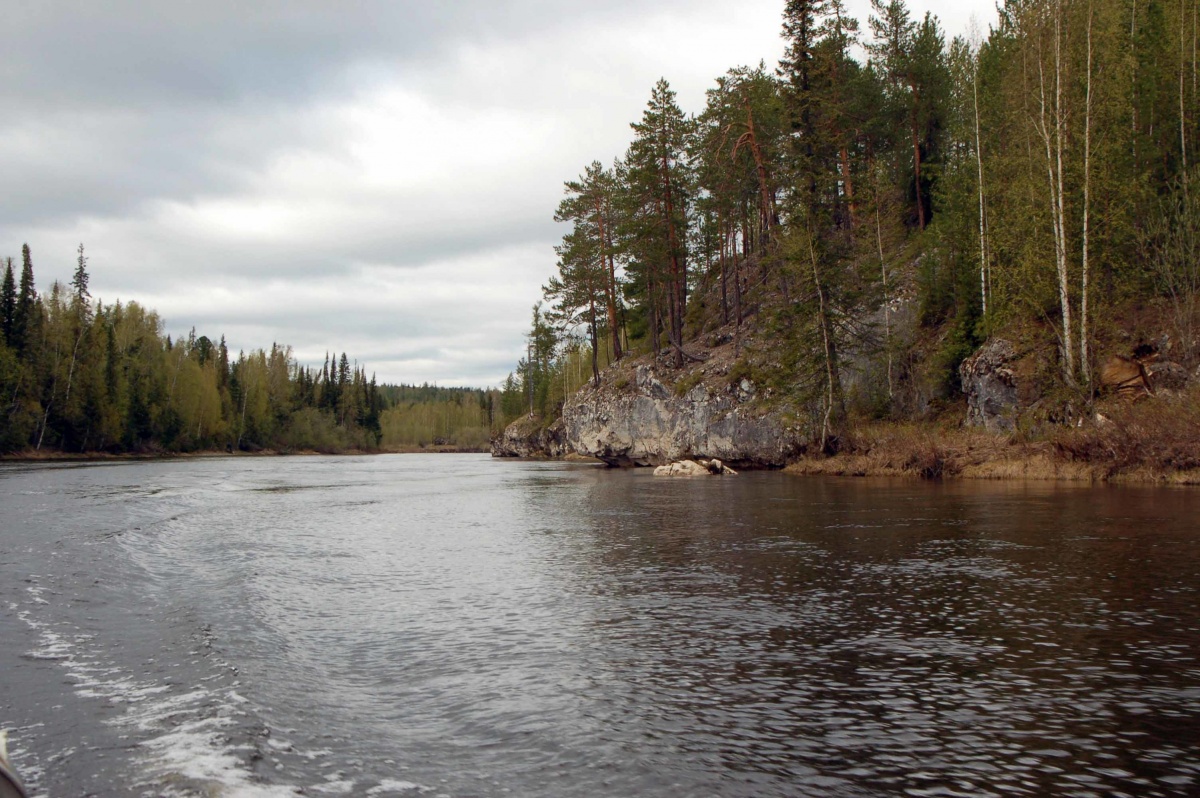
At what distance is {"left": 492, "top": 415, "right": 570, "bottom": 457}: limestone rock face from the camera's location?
276ft

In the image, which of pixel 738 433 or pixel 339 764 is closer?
pixel 339 764

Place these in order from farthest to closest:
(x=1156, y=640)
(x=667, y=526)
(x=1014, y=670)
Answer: (x=667, y=526), (x=1156, y=640), (x=1014, y=670)

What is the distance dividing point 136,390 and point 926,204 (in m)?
92.6

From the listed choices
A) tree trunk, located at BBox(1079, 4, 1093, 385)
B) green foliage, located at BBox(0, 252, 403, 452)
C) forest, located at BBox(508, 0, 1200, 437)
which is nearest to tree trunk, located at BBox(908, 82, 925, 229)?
forest, located at BBox(508, 0, 1200, 437)

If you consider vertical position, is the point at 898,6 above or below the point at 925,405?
above

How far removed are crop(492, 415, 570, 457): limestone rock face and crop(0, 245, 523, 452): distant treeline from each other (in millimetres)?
29993

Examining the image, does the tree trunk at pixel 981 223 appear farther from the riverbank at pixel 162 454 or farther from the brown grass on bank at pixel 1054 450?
the riverbank at pixel 162 454

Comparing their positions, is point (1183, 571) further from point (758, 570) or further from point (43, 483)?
point (43, 483)

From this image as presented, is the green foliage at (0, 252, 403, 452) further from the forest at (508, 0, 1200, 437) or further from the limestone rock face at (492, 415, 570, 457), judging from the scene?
the forest at (508, 0, 1200, 437)

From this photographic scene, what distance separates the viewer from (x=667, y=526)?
17.9 m

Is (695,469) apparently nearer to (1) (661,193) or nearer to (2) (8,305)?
(1) (661,193)

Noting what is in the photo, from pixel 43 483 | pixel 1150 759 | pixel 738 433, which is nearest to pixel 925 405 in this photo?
pixel 738 433

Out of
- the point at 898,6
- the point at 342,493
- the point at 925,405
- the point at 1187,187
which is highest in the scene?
A: the point at 898,6

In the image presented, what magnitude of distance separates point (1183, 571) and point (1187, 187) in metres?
25.9
